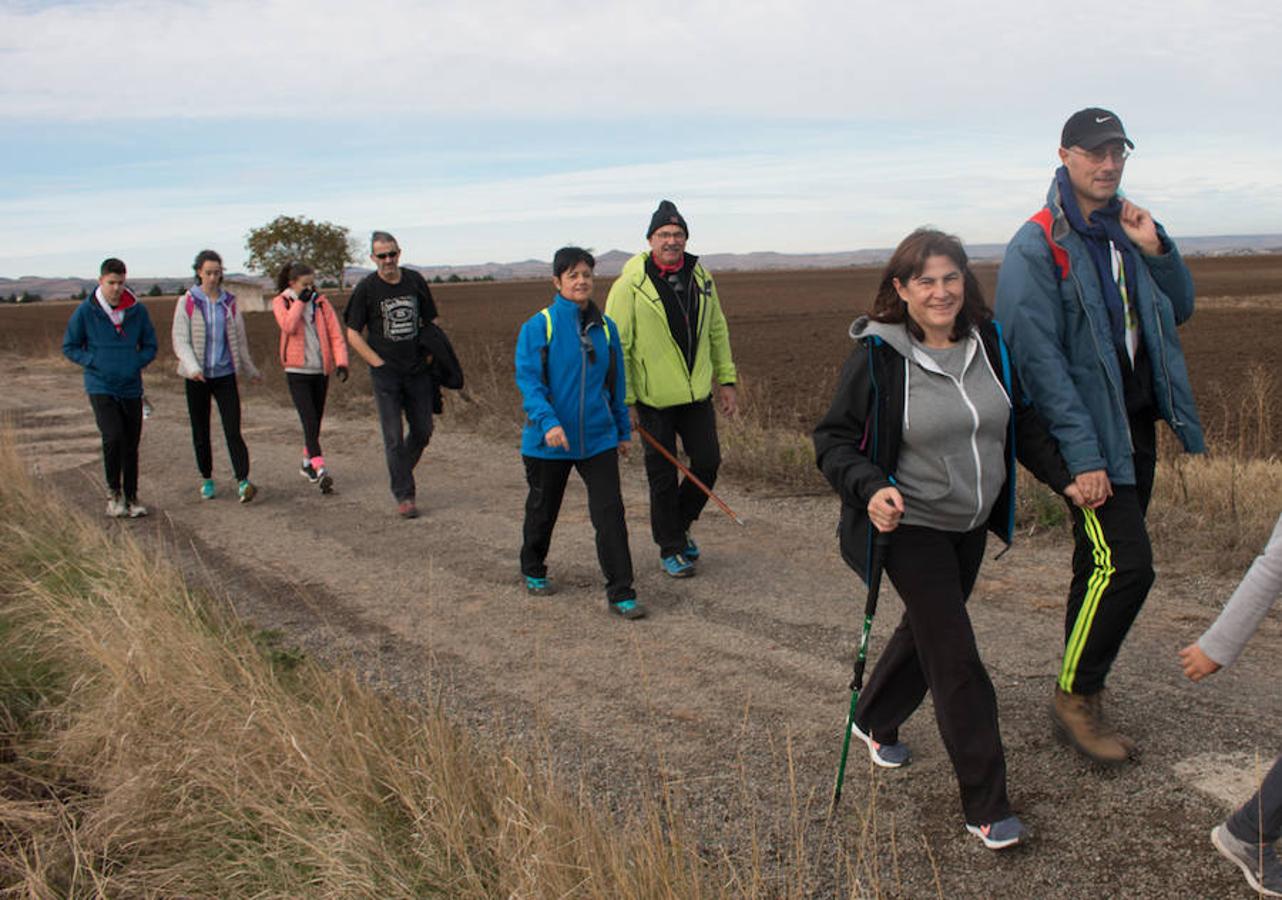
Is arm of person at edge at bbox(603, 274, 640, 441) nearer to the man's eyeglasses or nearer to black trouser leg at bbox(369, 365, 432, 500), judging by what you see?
black trouser leg at bbox(369, 365, 432, 500)

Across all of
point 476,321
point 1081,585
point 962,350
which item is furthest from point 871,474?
point 476,321

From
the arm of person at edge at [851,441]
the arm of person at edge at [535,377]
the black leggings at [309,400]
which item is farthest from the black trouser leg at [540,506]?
the black leggings at [309,400]

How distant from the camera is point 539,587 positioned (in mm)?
6461

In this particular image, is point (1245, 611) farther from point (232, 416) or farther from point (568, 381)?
point (232, 416)

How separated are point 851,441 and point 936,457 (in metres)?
0.26

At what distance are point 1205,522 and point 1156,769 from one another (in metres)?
3.32

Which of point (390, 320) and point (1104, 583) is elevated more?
point (390, 320)

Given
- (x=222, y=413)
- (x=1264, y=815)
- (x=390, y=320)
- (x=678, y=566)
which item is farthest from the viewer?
(x=222, y=413)

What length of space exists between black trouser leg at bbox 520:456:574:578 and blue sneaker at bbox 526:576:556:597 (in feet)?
0.08

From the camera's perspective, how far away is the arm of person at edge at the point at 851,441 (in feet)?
11.3

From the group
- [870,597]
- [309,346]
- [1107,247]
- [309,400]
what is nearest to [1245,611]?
[870,597]

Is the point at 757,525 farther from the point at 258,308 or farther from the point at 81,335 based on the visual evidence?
the point at 258,308

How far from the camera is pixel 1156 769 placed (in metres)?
3.86

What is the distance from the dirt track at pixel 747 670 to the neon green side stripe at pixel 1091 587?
399 mm
